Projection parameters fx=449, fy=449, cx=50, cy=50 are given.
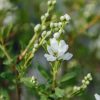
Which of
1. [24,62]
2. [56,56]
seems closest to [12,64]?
[24,62]

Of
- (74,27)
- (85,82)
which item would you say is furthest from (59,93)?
(74,27)

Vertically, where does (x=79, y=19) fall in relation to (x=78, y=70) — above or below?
above

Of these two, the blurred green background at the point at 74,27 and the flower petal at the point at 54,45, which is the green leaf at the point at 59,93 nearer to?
the flower petal at the point at 54,45

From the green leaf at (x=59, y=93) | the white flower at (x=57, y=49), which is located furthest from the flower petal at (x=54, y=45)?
the green leaf at (x=59, y=93)

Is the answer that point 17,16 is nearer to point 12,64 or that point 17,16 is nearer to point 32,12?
point 32,12

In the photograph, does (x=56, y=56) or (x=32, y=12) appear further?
(x=32, y=12)

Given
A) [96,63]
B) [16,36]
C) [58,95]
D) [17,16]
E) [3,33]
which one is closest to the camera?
[58,95]

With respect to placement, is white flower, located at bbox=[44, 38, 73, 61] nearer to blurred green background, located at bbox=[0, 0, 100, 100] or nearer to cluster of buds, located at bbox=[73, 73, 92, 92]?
cluster of buds, located at bbox=[73, 73, 92, 92]

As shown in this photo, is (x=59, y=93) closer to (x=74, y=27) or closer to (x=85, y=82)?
(x=85, y=82)
